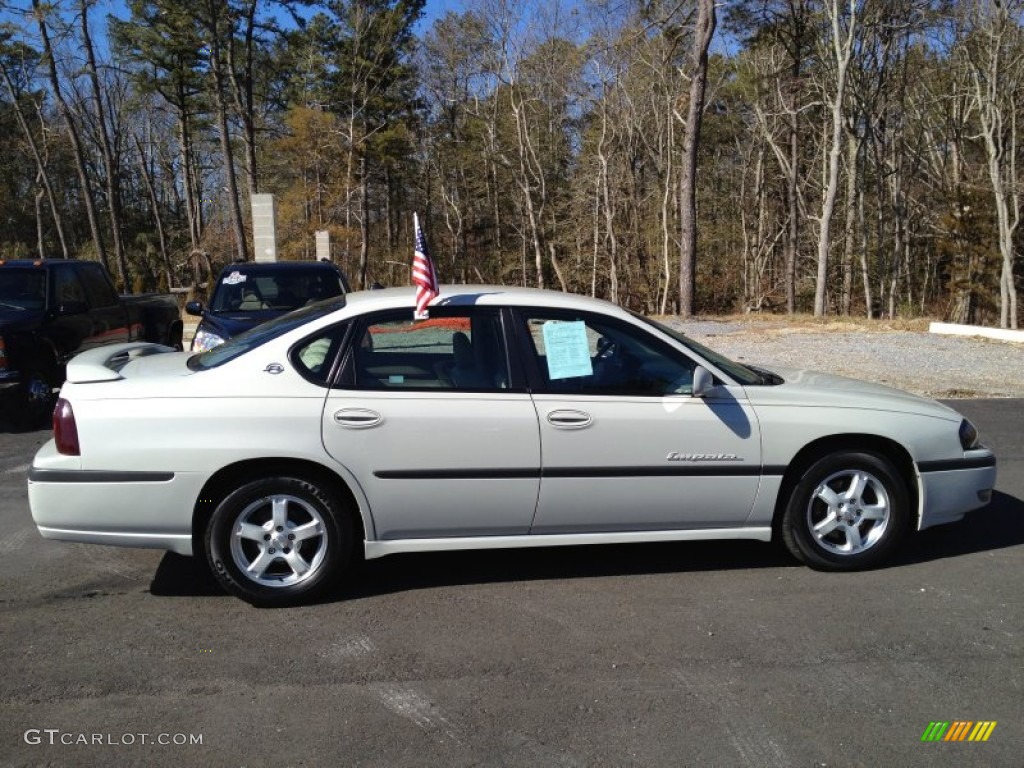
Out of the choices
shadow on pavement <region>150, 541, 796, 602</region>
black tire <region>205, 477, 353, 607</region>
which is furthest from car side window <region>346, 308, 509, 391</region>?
shadow on pavement <region>150, 541, 796, 602</region>

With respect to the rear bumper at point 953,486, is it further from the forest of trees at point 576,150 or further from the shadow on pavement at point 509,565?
the forest of trees at point 576,150

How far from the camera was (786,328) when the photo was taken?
18.0m

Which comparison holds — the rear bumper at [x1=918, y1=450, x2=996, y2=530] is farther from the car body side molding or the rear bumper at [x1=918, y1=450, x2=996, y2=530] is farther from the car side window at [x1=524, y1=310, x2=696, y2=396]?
the car side window at [x1=524, y1=310, x2=696, y2=396]

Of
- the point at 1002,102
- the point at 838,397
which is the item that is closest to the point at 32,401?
the point at 838,397

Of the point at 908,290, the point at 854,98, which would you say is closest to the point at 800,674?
the point at 854,98

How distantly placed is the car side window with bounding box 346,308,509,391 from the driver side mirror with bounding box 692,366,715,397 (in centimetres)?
97

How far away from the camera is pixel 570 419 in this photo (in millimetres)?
4352

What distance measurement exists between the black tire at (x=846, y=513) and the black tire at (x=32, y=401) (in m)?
7.89

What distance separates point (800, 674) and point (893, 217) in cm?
4590

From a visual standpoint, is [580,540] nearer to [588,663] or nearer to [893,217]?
[588,663]

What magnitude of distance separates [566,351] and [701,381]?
28.1 inches

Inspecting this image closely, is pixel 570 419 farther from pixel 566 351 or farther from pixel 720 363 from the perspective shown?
pixel 720 363

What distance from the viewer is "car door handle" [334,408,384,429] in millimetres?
→ 4211

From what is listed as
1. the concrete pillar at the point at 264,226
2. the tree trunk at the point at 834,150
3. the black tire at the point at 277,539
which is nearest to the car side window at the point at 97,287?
the black tire at the point at 277,539
